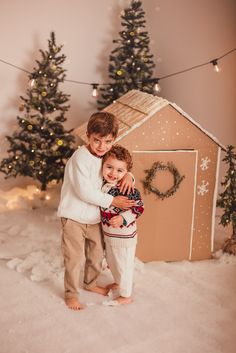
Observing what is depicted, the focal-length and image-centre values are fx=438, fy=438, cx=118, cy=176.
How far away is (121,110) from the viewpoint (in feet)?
11.3

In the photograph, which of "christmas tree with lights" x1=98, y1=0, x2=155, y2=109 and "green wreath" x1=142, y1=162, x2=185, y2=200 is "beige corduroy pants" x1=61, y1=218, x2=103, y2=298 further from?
"christmas tree with lights" x1=98, y1=0, x2=155, y2=109

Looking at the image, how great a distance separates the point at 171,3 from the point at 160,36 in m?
0.37

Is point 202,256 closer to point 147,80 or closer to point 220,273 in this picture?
point 220,273

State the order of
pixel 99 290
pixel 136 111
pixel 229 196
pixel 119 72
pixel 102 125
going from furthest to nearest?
pixel 119 72 < pixel 229 196 < pixel 136 111 < pixel 99 290 < pixel 102 125

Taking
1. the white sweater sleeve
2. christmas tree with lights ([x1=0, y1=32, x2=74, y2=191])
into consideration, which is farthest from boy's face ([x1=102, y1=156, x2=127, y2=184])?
christmas tree with lights ([x1=0, y1=32, x2=74, y2=191])

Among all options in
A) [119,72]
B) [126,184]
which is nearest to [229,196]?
[126,184]

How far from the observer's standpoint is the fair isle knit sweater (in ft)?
8.57

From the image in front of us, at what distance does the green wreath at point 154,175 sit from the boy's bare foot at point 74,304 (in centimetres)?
91

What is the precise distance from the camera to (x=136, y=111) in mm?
3168

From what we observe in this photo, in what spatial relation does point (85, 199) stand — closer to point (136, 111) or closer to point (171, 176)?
point (171, 176)


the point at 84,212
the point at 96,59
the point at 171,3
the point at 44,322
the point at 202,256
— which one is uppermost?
the point at 171,3

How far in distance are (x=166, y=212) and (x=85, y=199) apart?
33.3 inches

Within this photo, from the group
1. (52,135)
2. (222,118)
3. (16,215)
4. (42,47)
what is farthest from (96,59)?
(16,215)

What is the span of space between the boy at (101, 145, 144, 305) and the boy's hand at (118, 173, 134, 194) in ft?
0.08
